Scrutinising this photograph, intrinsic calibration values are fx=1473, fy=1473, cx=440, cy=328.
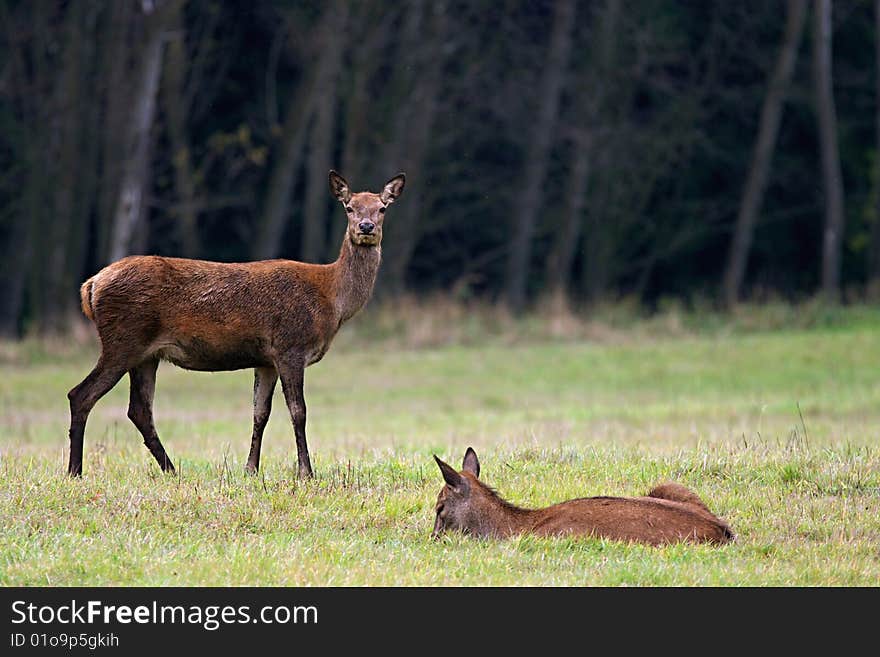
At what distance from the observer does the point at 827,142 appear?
3375 cm

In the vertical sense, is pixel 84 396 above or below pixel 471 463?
above

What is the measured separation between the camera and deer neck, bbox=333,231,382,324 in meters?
10.6

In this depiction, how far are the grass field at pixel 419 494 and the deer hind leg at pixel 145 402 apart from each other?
0.23 metres

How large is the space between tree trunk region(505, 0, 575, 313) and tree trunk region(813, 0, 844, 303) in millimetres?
5659

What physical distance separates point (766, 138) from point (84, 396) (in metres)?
26.4

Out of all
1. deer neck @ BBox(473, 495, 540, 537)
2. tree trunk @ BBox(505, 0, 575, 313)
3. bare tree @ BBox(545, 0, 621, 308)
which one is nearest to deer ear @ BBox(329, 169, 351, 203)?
deer neck @ BBox(473, 495, 540, 537)


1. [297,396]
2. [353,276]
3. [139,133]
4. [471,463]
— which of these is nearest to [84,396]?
[297,396]

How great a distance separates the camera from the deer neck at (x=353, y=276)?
10.6m

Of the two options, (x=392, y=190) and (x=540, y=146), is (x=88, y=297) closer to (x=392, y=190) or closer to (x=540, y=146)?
(x=392, y=190)

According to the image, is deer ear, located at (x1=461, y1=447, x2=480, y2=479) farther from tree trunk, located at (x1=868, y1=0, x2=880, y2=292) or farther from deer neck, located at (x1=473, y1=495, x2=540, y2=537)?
tree trunk, located at (x1=868, y1=0, x2=880, y2=292)

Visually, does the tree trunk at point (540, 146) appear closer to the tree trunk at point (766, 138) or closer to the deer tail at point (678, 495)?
the tree trunk at point (766, 138)

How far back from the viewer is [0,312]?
104 ft

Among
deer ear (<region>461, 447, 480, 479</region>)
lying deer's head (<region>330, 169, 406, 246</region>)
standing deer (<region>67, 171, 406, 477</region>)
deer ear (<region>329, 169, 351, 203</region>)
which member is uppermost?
deer ear (<region>329, 169, 351, 203</region>)

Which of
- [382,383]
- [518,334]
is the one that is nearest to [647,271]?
[518,334]
